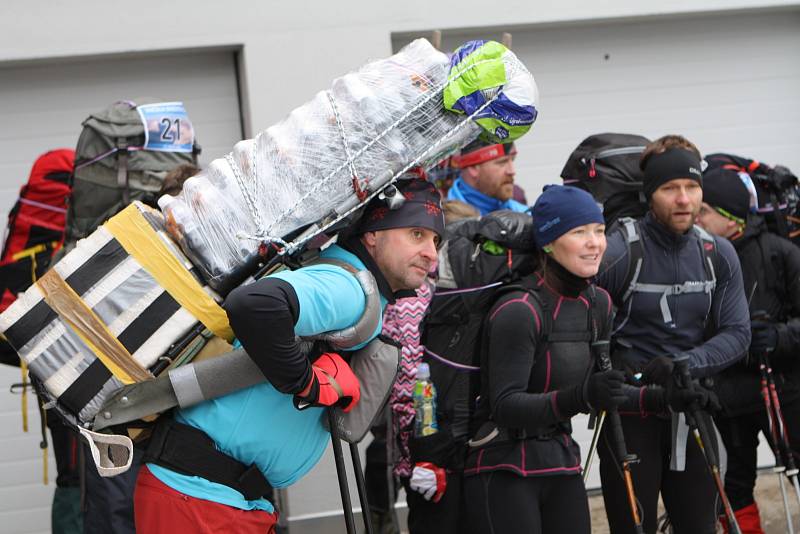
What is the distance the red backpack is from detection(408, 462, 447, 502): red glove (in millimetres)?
2355

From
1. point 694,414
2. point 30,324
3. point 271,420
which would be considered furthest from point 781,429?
point 30,324

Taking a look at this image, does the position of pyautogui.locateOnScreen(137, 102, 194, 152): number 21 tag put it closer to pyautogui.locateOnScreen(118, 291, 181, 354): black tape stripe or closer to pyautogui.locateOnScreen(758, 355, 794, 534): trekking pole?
pyautogui.locateOnScreen(118, 291, 181, 354): black tape stripe

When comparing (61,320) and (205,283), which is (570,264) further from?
(61,320)

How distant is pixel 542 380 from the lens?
4715 millimetres

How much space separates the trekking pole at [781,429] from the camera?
607 centimetres

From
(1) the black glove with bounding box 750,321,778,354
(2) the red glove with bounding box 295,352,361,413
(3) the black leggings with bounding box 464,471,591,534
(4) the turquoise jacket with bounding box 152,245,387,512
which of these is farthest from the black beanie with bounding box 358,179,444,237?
(1) the black glove with bounding box 750,321,778,354

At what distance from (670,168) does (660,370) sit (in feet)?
3.84

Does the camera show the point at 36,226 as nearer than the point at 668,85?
Answer: Yes

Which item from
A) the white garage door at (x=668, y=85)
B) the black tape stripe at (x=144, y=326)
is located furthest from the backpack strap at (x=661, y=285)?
the white garage door at (x=668, y=85)

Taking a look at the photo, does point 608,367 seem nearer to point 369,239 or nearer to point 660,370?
point 660,370

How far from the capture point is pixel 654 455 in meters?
5.32

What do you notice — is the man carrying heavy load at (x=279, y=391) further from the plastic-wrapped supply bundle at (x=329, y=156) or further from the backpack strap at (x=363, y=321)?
the plastic-wrapped supply bundle at (x=329, y=156)

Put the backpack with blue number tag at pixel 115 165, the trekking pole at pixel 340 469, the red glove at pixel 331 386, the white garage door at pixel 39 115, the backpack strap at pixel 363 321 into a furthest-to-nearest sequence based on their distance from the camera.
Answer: the white garage door at pixel 39 115, the backpack with blue number tag at pixel 115 165, the trekking pole at pixel 340 469, the backpack strap at pixel 363 321, the red glove at pixel 331 386

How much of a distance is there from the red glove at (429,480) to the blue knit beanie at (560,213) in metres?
1.12
